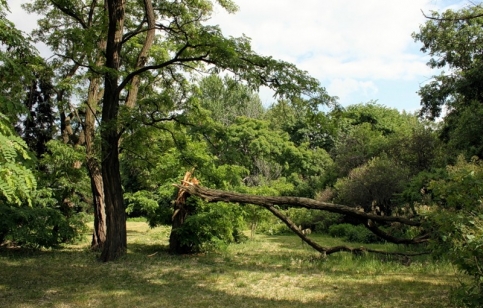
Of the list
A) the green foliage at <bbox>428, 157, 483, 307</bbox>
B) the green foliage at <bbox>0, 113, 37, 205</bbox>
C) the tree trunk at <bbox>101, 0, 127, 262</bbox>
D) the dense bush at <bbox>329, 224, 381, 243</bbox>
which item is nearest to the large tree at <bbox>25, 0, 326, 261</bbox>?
the tree trunk at <bbox>101, 0, 127, 262</bbox>

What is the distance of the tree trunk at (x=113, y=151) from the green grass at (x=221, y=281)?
2.04 ft

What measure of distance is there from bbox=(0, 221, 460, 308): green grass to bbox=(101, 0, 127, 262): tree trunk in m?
0.62

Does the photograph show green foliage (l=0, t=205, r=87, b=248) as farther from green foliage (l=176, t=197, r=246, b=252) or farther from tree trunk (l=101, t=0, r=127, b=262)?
green foliage (l=176, t=197, r=246, b=252)

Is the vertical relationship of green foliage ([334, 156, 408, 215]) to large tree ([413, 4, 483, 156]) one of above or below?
below

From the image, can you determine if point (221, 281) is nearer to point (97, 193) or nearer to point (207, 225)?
point (207, 225)

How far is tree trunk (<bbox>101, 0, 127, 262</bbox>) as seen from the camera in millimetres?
10369

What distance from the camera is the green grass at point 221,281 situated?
6.52m

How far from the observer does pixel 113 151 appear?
10625mm

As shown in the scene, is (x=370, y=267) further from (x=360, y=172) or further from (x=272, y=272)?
(x=360, y=172)

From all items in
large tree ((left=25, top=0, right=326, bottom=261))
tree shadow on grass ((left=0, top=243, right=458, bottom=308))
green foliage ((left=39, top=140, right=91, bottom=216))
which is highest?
large tree ((left=25, top=0, right=326, bottom=261))

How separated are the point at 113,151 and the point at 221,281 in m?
4.51

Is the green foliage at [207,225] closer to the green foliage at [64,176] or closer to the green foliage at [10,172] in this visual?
the green foliage at [64,176]

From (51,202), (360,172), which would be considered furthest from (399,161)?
(51,202)

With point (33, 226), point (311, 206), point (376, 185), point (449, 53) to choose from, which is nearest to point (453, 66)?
point (449, 53)
